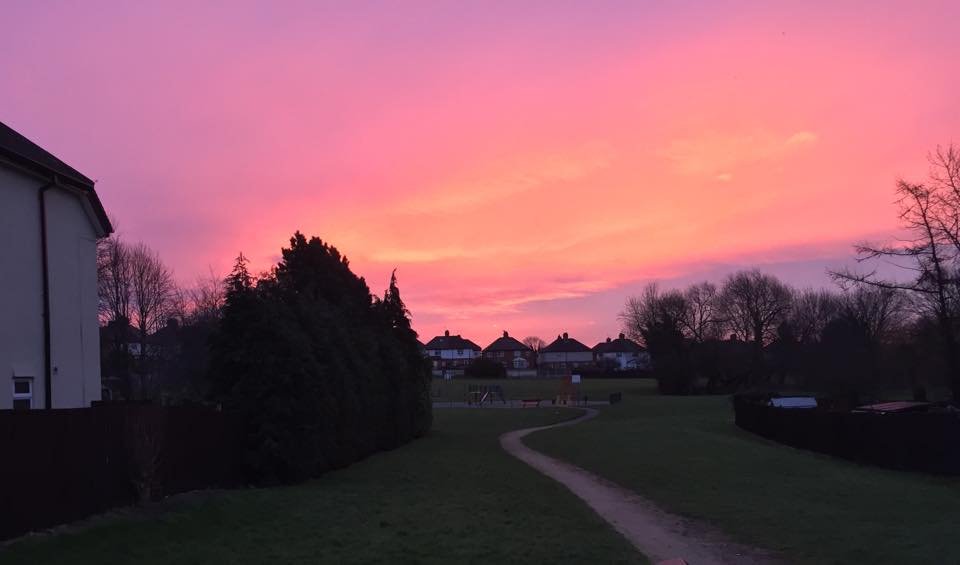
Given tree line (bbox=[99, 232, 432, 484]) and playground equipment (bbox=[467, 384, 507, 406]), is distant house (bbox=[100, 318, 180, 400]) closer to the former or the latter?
tree line (bbox=[99, 232, 432, 484])

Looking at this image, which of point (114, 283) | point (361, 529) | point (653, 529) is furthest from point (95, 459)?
point (114, 283)

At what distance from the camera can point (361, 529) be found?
37.8 ft

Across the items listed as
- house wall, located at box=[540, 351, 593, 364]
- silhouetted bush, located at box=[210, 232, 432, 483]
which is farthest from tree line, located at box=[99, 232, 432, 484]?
house wall, located at box=[540, 351, 593, 364]

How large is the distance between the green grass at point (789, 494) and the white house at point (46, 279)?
12801mm

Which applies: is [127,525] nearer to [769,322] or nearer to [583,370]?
[769,322]

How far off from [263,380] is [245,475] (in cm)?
201

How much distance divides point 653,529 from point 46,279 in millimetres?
13304

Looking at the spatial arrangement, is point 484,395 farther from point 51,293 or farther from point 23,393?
point 23,393

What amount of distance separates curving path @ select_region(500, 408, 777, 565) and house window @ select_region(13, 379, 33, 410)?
11429 mm

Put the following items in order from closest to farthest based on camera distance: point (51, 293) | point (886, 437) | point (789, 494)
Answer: point (789, 494) → point (51, 293) → point (886, 437)

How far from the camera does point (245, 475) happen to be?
17.5m

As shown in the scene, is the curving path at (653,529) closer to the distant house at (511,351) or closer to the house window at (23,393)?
the house window at (23,393)

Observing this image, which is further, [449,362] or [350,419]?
[449,362]

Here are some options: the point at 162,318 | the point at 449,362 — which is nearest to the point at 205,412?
the point at 162,318
